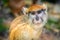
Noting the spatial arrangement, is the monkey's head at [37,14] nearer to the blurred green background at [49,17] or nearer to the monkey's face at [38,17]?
the monkey's face at [38,17]

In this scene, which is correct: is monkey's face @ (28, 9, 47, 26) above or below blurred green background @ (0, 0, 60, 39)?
above

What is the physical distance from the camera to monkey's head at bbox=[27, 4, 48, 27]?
162 centimetres

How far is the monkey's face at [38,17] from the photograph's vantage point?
161cm

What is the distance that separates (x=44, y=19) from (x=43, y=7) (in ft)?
0.25

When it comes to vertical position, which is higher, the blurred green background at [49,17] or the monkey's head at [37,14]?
the monkey's head at [37,14]

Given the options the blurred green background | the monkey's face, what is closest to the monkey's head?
the monkey's face

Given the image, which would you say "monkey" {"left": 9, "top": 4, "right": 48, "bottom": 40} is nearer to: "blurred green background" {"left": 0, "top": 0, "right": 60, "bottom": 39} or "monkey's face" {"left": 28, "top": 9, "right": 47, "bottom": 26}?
"monkey's face" {"left": 28, "top": 9, "right": 47, "bottom": 26}

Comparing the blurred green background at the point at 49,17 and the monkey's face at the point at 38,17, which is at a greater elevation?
the monkey's face at the point at 38,17

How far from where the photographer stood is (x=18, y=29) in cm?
166

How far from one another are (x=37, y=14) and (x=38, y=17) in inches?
1.7

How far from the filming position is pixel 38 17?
64.0 inches

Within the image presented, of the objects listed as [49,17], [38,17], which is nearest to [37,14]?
[38,17]

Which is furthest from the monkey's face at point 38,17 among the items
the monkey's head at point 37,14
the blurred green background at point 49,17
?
the blurred green background at point 49,17

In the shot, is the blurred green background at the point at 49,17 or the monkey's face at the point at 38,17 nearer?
the monkey's face at the point at 38,17
